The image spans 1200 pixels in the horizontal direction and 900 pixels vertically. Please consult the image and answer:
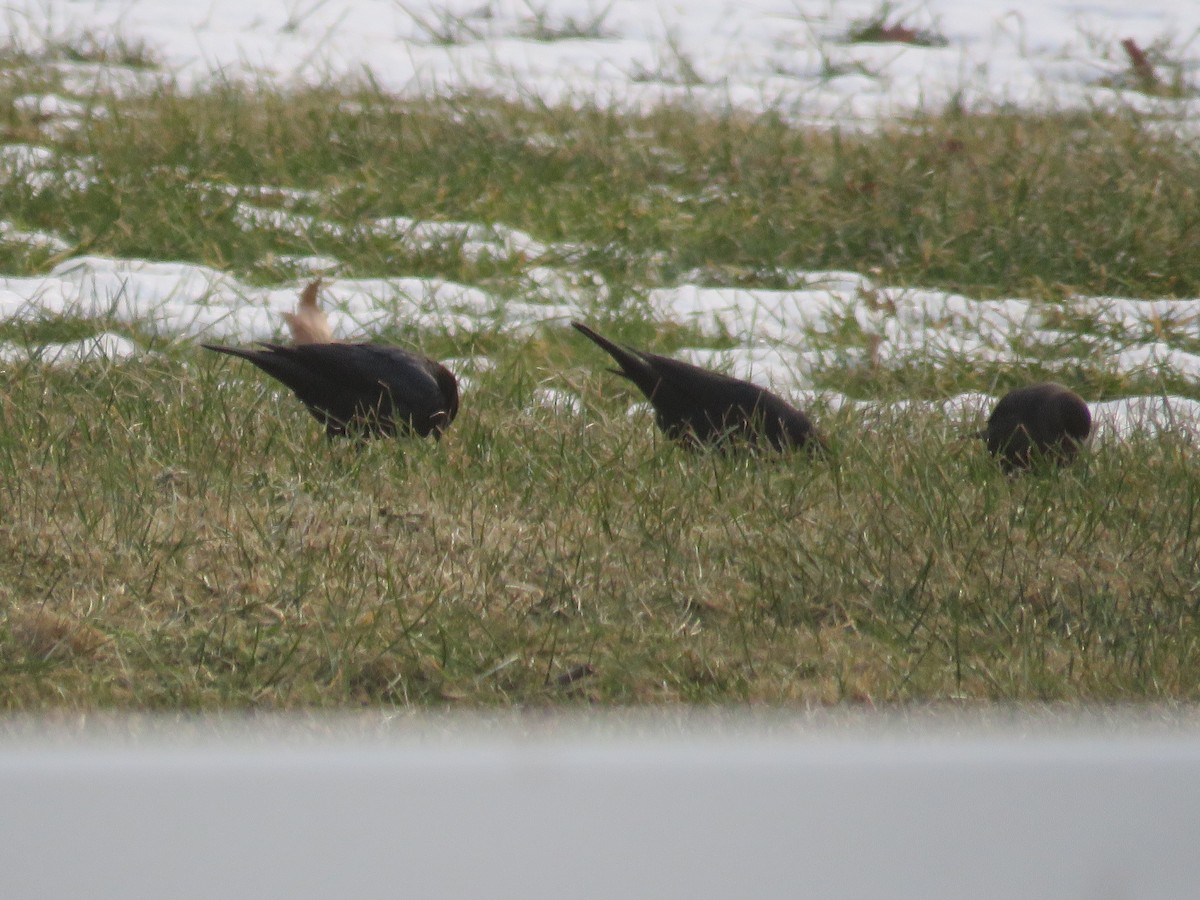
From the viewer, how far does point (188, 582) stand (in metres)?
3.24

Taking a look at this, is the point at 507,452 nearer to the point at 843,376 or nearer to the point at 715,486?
the point at 715,486

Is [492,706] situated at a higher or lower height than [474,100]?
lower

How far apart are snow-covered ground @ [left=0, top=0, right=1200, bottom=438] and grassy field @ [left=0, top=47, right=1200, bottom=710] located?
15cm

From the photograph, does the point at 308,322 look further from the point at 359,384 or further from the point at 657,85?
the point at 657,85

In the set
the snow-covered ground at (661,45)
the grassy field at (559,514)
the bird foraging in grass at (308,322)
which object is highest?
the snow-covered ground at (661,45)

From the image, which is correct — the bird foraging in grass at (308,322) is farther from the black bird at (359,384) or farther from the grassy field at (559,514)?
the black bird at (359,384)

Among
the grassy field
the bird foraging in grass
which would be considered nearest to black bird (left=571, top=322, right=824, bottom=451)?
the grassy field

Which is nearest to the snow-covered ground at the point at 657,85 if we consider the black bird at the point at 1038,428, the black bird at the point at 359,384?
the black bird at the point at 1038,428

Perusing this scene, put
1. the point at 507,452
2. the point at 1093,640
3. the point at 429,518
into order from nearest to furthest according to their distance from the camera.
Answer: the point at 1093,640
the point at 429,518
the point at 507,452

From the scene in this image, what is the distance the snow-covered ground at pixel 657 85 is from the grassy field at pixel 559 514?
5.9 inches

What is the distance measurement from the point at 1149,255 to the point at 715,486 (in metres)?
3.85

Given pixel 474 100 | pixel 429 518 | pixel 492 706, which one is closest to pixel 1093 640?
pixel 492 706

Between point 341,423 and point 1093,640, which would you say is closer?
point 1093,640

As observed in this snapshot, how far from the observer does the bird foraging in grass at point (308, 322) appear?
5.30 meters
